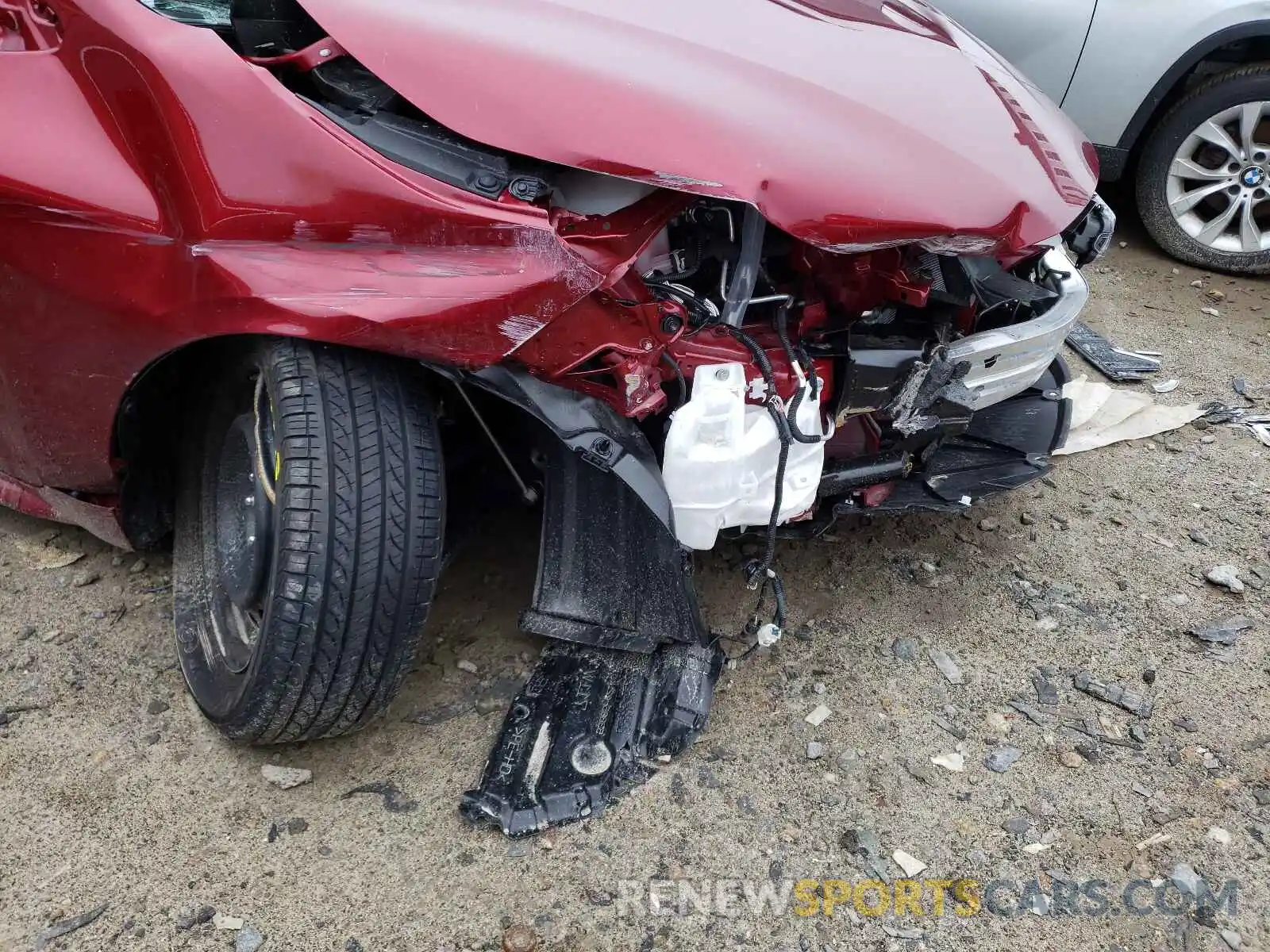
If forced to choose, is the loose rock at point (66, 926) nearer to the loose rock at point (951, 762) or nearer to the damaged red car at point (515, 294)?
the damaged red car at point (515, 294)

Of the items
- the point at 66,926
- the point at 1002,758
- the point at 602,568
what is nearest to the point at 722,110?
the point at 602,568

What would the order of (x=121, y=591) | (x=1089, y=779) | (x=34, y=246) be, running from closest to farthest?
(x=34, y=246)
(x=1089, y=779)
(x=121, y=591)

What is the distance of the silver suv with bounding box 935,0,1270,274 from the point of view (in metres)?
4.18

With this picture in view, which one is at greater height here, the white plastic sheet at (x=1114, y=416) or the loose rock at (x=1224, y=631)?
the white plastic sheet at (x=1114, y=416)

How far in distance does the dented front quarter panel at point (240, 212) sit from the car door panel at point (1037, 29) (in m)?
3.46

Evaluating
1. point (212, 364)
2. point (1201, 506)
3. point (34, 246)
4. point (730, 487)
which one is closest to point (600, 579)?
point (730, 487)

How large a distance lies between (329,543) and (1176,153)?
4.32 m

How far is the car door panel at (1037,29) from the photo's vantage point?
4.22m

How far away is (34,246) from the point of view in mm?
1869

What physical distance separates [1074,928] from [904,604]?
0.93 metres

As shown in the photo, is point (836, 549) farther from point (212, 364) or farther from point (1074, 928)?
point (212, 364)

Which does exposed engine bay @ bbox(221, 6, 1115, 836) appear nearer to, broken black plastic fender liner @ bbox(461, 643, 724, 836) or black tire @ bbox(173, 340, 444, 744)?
broken black plastic fender liner @ bbox(461, 643, 724, 836)

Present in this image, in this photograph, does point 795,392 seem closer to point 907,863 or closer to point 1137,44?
point 907,863

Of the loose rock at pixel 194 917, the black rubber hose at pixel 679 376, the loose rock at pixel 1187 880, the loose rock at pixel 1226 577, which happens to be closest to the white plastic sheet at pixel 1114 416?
the loose rock at pixel 1226 577
